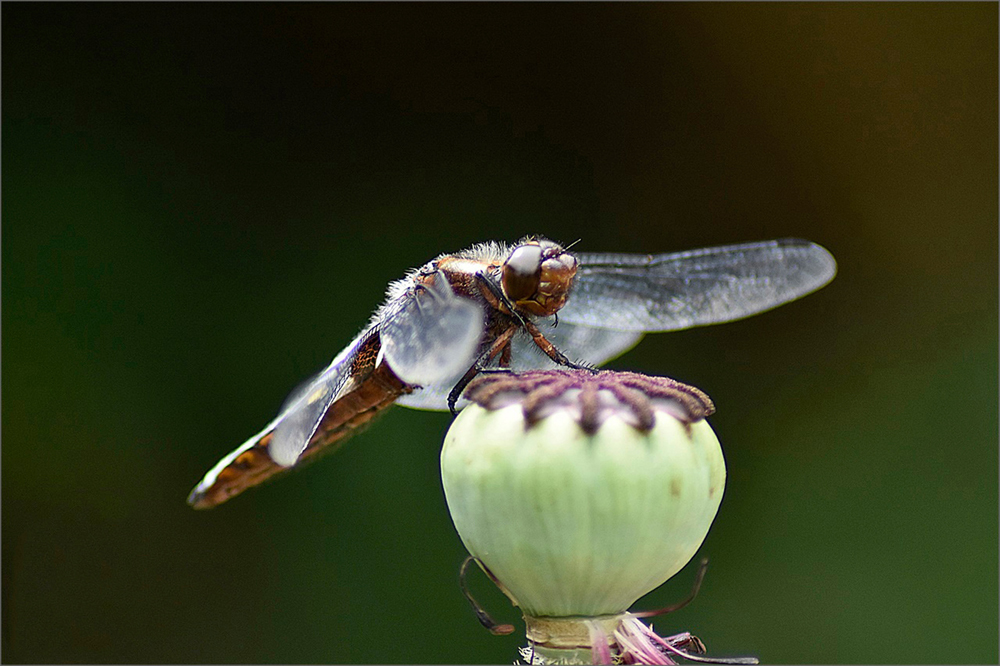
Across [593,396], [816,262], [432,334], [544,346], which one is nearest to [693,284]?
[816,262]

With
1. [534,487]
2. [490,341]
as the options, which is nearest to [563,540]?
[534,487]

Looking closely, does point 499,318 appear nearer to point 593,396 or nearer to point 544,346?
point 544,346

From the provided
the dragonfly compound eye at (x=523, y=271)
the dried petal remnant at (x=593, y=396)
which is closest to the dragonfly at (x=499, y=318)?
the dragonfly compound eye at (x=523, y=271)

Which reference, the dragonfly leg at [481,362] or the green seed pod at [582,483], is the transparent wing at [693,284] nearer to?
the dragonfly leg at [481,362]

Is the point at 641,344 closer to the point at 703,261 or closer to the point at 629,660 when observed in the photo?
the point at 703,261

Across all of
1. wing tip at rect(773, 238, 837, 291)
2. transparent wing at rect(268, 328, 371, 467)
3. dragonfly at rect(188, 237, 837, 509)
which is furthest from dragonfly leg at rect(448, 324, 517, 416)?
wing tip at rect(773, 238, 837, 291)

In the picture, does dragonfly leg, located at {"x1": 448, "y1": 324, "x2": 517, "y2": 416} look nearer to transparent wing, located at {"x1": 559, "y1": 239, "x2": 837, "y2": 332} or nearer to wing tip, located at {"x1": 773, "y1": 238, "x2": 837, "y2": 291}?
transparent wing, located at {"x1": 559, "y1": 239, "x2": 837, "y2": 332}

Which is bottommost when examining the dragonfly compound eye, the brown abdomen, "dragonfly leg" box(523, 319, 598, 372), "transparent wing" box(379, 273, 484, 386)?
the brown abdomen
